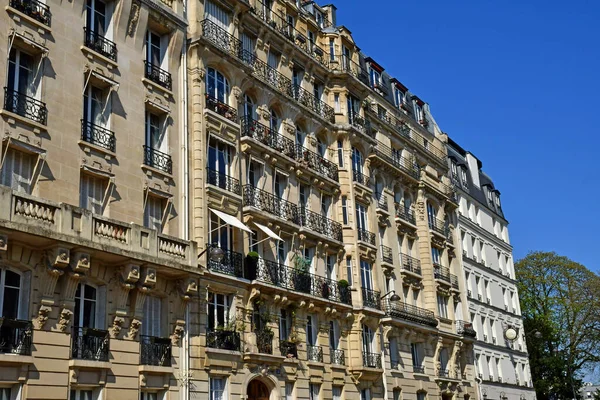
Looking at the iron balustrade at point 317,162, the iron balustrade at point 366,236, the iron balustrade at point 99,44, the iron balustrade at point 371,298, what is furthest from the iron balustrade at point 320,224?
the iron balustrade at point 99,44

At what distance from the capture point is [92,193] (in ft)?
73.1

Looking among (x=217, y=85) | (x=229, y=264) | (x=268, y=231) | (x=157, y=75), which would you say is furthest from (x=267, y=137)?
(x=229, y=264)

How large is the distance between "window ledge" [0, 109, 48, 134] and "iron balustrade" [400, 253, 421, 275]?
24.1 meters

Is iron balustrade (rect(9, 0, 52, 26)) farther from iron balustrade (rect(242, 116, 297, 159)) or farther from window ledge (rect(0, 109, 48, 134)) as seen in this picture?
iron balustrade (rect(242, 116, 297, 159))

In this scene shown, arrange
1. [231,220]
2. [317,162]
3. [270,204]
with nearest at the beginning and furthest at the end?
[231,220] → [270,204] → [317,162]

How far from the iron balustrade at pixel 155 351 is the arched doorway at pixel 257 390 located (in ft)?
16.3

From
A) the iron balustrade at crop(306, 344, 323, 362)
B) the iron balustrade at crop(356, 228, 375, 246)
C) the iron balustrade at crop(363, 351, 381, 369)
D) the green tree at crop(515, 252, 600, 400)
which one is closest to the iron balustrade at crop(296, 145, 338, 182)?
the iron balustrade at crop(356, 228, 375, 246)

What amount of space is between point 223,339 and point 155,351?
338 centimetres

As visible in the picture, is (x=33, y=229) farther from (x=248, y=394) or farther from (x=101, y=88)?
(x=248, y=394)

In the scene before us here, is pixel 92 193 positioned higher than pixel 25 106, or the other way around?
pixel 25 106

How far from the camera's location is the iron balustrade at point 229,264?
2591cm

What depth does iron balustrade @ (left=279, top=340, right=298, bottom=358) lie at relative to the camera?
28.6 m

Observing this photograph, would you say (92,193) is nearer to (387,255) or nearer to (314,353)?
(314,353)

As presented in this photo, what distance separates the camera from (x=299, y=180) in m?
32.8
